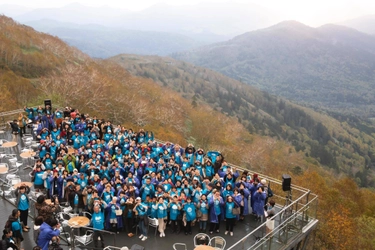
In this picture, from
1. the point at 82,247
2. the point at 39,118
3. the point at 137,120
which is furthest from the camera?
the point at 137,120

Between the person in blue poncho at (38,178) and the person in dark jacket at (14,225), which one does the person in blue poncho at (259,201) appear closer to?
the person in dark jacket at (14,225)

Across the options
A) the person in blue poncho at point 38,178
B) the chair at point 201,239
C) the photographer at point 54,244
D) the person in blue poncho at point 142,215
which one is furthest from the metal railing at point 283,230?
the person in blue poncho at point 38,178

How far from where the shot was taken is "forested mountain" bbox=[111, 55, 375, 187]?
121 meters

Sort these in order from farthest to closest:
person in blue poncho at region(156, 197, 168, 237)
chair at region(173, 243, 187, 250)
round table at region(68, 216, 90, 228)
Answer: person in blue poncho at region(156, 197, 168, 237), chair at region(173, 243, 187, 250), round table at region(68, 216, 90, 228)

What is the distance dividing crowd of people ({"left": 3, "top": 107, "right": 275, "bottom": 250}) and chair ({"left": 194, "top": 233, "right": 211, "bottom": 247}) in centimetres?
70

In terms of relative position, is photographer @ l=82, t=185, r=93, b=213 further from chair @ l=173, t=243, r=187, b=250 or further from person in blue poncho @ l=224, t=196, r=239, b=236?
person in blue poncho @ l=224, t=196, r=239, b=236

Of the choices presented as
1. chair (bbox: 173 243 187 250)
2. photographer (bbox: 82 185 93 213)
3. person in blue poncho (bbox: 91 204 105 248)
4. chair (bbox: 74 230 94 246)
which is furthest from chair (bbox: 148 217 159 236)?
photographer (bbox: 82 185 93 213)

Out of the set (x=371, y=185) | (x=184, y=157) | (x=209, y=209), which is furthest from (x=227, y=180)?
(x=371, y=185)

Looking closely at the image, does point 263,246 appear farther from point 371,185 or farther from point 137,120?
point 371,185

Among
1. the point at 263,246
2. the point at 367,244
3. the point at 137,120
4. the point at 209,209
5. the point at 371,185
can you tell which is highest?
the point at 209,209

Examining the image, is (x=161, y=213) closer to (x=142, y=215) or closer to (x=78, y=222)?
(x=142, y=215)

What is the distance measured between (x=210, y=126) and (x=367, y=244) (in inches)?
1576

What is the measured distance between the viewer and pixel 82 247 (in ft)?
35.0

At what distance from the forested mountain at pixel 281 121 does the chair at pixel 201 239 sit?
104416 millimetres
